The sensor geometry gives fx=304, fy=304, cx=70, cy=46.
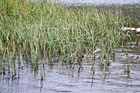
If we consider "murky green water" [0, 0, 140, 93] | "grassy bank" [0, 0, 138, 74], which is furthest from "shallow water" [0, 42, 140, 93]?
"grassy bank" [0, 0, 138, 74]

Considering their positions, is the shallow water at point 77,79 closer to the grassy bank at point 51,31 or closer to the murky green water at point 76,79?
the murky green water at point 76,79

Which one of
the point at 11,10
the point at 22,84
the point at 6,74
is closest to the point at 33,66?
the point at 6,74

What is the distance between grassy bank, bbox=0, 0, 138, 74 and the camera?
338 inches

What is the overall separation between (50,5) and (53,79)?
662 cm

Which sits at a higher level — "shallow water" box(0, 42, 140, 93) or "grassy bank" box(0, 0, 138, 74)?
"grassy bank" box(0, 0, 138, 74)

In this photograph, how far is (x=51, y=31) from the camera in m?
9.45

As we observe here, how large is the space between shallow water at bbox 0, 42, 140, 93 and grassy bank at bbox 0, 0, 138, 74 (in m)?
0.42

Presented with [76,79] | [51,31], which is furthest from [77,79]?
[51,31]

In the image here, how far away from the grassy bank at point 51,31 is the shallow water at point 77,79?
419mm

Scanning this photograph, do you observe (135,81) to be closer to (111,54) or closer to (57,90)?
(57,90)

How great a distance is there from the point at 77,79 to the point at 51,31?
10.4 ft

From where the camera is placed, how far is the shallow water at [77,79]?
5.93m

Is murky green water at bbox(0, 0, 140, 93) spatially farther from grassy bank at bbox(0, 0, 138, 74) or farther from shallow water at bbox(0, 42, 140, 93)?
grassy bank at bbox(0, 0, 138, 74)

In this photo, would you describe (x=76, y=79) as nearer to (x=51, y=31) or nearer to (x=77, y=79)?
(x=77, y=79)
